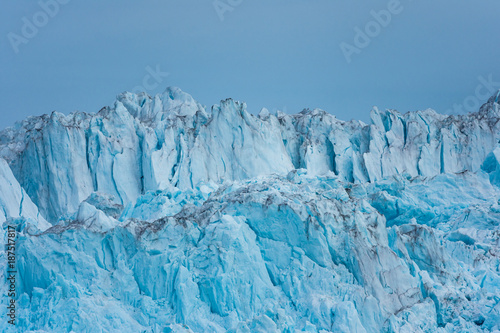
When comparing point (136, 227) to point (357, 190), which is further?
point (357, 190)

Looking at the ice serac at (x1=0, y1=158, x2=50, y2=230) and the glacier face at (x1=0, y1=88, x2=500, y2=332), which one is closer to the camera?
the glacier face at (x1=0, y1=88, x2=500, y2=332)

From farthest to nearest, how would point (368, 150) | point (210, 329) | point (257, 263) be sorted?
point (368, 150), point (257, 263), point (210, 329)

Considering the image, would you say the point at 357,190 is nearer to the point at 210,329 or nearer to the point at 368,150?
the point at 368,150

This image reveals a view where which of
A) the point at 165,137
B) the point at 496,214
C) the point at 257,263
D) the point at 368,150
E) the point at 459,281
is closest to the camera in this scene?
the point at 257,263

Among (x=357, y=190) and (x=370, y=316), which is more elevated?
(x=357, y=190)

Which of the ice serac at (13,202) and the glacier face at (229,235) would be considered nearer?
the glacier face at (229,235)

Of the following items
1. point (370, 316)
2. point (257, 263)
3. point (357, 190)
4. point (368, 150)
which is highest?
point (368, 150)

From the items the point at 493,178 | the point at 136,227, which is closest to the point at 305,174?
the point at 493,178

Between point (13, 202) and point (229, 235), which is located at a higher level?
point (13, 202)
